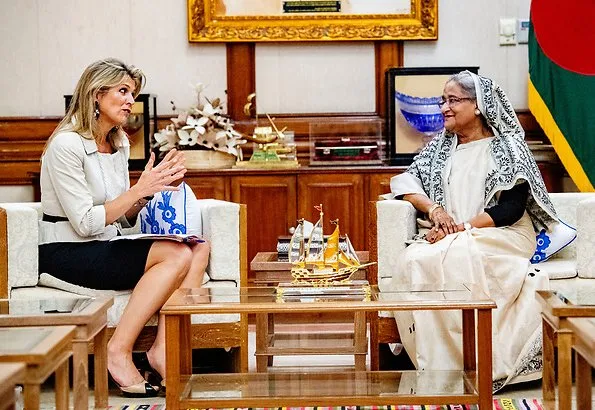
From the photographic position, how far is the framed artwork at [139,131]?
19.1ft

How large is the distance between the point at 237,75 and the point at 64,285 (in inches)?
92.3

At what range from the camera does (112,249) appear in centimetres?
402

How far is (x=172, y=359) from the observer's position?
3.20 meters

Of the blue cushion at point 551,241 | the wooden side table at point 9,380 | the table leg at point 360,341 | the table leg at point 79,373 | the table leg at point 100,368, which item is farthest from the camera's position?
the blue cushion at point 551,241

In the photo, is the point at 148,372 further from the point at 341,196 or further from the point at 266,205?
the point at 341,196


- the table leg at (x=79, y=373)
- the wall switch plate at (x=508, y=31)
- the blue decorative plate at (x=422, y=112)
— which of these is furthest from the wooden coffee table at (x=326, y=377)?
the wall switch plate at (x=508, y=31)

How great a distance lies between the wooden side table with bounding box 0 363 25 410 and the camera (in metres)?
1.79

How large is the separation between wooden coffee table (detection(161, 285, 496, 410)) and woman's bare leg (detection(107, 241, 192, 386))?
439 mm

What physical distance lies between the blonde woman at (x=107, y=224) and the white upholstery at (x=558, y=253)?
70 cm

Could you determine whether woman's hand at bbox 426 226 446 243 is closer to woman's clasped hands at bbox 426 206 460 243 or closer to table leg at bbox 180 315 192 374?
woman's clasped hands at bbox 426 206 460 243

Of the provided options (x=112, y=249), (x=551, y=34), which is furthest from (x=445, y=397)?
(x=551, y=34)

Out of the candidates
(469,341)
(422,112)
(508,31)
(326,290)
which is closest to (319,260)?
(326,290)

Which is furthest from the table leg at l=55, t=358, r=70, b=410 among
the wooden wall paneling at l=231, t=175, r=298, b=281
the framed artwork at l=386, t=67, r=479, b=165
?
the framed artwork at l=386, t=67, r=479, b=165

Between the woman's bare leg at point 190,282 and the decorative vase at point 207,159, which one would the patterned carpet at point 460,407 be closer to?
the woman's bare leg at point 190,282
